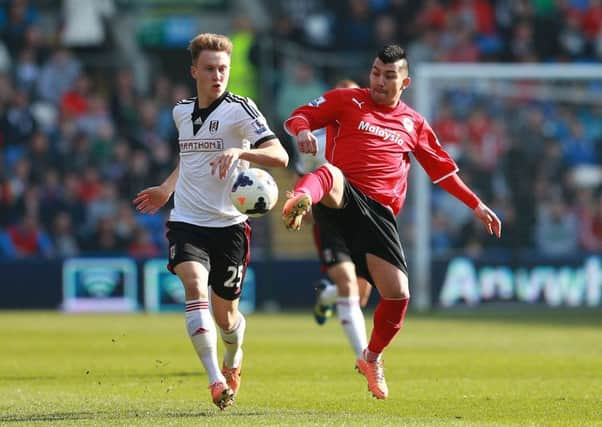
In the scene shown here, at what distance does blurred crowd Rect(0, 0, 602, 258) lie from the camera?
23672 millimetres

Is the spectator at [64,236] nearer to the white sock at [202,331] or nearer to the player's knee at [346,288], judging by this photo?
the player's knee at [346,288]

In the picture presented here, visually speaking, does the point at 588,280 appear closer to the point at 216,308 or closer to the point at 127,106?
the point at 127,106

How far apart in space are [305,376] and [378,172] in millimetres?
2679

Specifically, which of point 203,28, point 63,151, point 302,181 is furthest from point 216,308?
point 203,28

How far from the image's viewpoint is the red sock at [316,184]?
8984 millimetres

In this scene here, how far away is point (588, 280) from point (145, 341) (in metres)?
9.62

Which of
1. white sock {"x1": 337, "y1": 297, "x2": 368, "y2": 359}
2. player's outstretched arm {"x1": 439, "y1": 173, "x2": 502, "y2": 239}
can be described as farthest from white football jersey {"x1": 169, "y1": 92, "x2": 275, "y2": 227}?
white sock {"x1": 337, "y1": 297, "x2": 368, "y2": 359}

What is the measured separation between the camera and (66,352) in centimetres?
1459

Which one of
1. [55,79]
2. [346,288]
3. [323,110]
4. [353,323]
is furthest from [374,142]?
[55,79]

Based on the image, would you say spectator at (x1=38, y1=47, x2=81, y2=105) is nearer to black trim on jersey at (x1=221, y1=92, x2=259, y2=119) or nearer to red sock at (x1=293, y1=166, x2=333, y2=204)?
black trim on jersey at (x1=221, y1=92, x2=259, y2=119)

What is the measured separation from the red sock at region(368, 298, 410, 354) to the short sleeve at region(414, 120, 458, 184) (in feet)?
3.11

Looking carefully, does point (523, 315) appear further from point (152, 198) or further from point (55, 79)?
point (152, 198)

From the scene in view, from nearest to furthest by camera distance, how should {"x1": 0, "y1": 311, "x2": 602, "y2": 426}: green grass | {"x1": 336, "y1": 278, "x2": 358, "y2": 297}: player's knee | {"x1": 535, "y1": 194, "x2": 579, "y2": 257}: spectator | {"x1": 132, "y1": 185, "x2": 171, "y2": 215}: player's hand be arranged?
{"x1": 0, "y1": 311, "x2": 602, "y2": 426}: green grass, {"x1": 132, "y1": 185, "x2": 171, "y2": 215}: player's hand, {"x1": 336, "y1": 278, "x2": 358, "y2": 297}: player's knee, {"x1": 535, "y1": 194, "x2": 579, "y2": 257}: spectator

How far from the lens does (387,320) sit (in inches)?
388
